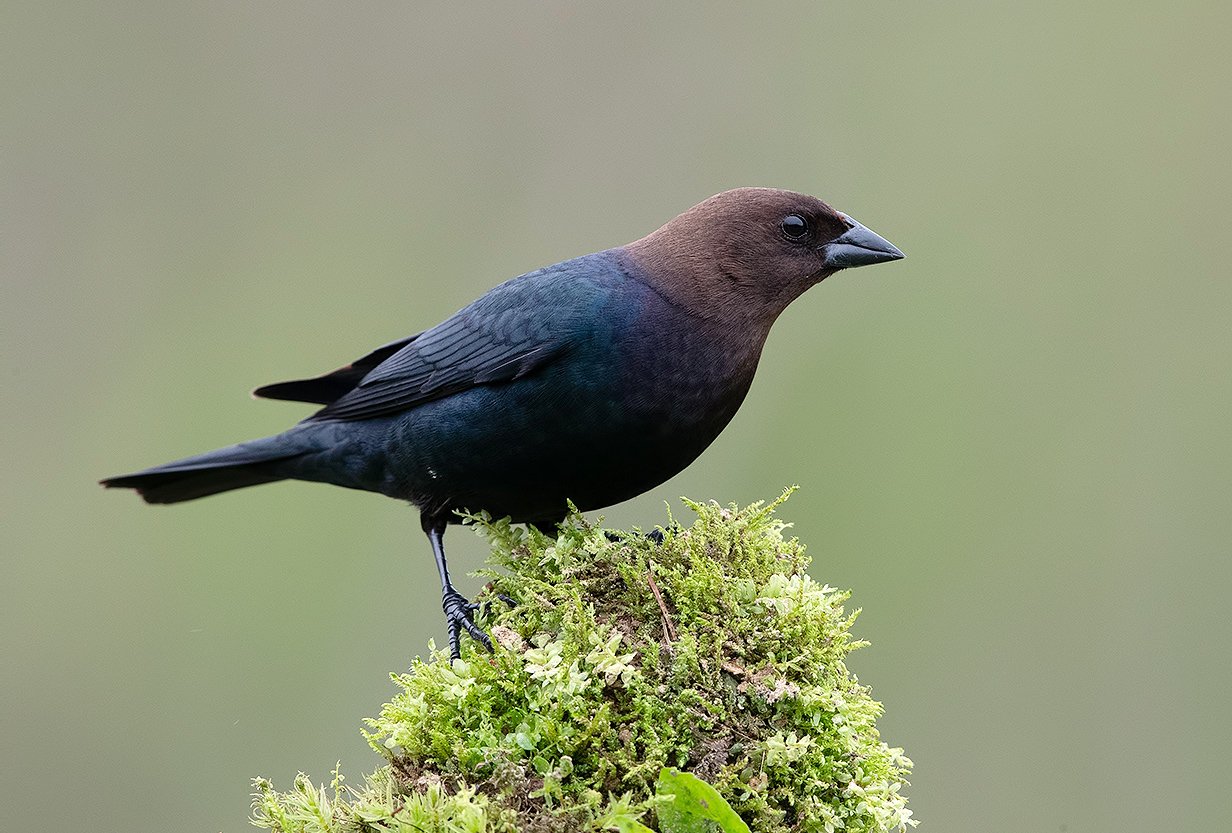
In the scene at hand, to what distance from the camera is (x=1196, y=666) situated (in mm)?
6828

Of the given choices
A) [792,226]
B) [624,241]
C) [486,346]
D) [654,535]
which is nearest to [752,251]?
[792,226]

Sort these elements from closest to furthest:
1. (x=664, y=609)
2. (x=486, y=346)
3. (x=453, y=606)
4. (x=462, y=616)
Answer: (x=664, y=609)
(x=462, y=616)
(x=453, y=606)
(x=486, y=346)

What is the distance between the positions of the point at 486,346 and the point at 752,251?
1046mm

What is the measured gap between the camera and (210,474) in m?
5.60

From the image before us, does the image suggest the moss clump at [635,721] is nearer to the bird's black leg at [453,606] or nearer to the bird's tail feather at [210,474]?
the bird's black leg at [453,606]

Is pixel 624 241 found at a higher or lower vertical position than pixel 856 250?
higher

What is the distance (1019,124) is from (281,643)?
19.4 ft

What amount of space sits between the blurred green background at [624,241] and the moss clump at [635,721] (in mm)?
3952

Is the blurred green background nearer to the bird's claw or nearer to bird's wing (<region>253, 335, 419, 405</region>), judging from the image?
bird's wing (<region>253, 335, 419, 405</region>)

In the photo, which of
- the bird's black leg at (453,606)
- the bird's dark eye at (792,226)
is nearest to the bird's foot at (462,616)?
the bird's black leg at (453,606)

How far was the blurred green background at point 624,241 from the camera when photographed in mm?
7027

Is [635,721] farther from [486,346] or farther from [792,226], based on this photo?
[792,226]

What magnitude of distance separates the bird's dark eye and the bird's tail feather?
227cm

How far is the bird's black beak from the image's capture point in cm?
475
